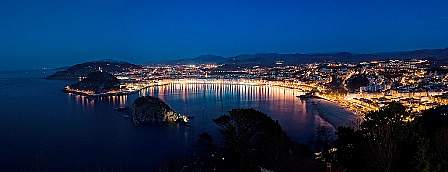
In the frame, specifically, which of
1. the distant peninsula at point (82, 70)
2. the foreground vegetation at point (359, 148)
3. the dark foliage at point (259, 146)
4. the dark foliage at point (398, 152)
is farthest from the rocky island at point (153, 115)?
the distant peninsula at point (82, 70)

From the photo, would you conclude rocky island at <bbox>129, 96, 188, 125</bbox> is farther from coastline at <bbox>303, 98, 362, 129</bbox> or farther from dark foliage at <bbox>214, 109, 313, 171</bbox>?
dark foliage at <bbox>214, 109, 313, 171</bbox>

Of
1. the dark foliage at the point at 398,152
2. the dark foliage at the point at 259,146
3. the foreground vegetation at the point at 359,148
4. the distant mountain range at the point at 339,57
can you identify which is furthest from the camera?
the distant mountain range at the point at 339,57

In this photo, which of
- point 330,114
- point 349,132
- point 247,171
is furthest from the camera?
point 330,114

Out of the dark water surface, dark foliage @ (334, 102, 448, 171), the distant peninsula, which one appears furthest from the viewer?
the distant peninsula

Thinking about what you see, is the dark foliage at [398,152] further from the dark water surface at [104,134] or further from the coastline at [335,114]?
the coastline at [335,114]

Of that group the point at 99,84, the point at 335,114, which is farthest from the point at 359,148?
the point at 99,84

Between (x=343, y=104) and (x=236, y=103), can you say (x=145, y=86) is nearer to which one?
(x=236, y=103)

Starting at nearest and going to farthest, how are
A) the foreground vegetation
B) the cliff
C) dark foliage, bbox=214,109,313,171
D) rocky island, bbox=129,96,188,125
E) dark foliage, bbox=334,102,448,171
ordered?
dark foliage, bbox=334,102,448,171 → the foreground vegetation → dark foliage, bbox=214,109,313,171 → rocky island, bbox=129,96,188,125 → the cliff

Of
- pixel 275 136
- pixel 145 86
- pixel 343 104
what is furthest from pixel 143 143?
pixel 145 86

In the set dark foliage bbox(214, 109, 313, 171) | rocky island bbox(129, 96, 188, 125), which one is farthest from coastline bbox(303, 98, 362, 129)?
dark foliage bbox(214, 109, 313, 171)
